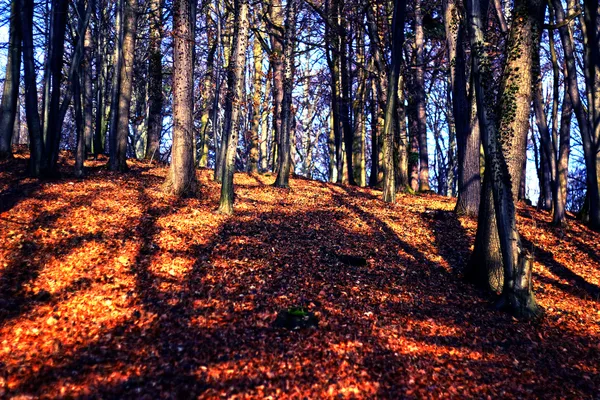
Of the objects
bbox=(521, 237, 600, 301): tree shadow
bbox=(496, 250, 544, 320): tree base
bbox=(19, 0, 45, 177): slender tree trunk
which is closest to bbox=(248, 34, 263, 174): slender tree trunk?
bbox=(19, 0, 45, 177): slender tree trunk

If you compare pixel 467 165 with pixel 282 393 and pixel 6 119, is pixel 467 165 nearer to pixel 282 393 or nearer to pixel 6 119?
pixel 282 393

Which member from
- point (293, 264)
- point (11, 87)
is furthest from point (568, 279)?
point (11, 87)

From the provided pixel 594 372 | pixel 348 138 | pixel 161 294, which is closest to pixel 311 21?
pixel 348 138

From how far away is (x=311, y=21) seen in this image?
15.8m

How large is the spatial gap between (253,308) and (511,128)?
491 cm

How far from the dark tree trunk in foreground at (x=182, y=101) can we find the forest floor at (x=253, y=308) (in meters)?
0.60

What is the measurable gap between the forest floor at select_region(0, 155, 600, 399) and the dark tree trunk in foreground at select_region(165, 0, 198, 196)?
0.60 m

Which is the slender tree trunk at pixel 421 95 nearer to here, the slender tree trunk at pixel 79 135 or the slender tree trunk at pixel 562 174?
the slender tree trunk at pixel 562 174

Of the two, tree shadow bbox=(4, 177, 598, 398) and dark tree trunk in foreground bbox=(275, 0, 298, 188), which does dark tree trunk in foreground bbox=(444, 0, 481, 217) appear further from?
dark tree trunk in foreground bbox=(275, 0, 298, 188)

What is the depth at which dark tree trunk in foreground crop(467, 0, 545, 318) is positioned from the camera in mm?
6535

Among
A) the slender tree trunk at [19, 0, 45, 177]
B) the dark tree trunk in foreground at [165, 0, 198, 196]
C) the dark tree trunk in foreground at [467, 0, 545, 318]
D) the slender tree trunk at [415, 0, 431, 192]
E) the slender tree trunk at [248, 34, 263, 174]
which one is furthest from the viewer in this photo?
the slender tree trunk at [248, 34, 263, 174]

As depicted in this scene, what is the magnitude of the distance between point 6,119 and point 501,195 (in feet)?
44.6

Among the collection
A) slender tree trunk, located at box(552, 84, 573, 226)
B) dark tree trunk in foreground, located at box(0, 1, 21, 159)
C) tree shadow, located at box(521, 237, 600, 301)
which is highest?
dark tree trunk in foreground, located at box(0, 1, 21, 159)

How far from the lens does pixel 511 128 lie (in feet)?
23.2
